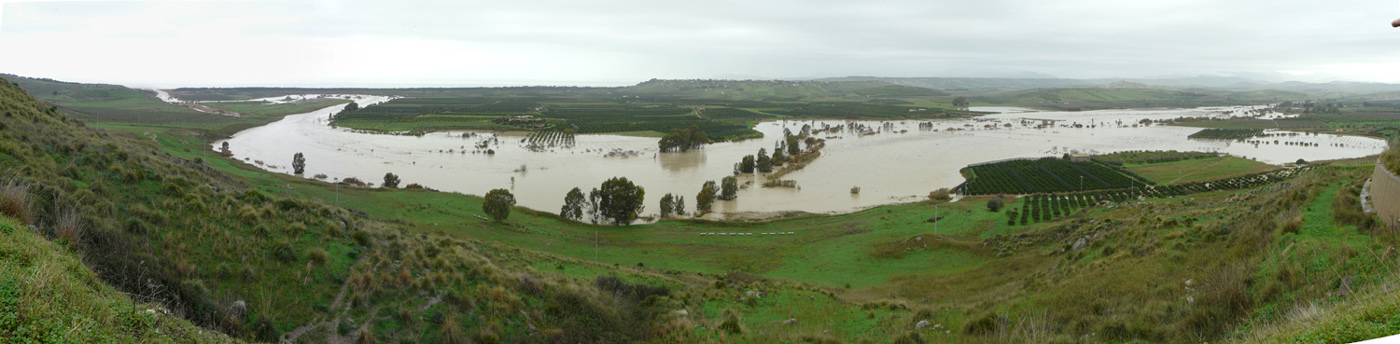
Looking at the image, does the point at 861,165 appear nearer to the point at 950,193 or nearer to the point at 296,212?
the point at 950,193

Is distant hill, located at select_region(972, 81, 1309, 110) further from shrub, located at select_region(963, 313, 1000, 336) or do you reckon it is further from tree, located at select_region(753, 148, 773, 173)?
shrub, located at select_region(963, 313, 1000, 336)

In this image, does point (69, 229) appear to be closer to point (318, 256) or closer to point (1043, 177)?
point (318, 256)

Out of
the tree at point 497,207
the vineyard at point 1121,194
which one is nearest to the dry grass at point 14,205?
the tree at point 497,207

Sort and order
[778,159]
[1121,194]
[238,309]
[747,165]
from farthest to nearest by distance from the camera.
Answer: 1. [778,159]
2. [747,165]
3. [1121,194]
4. [238,309]

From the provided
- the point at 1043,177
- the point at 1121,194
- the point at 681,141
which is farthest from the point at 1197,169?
the point at 681,141

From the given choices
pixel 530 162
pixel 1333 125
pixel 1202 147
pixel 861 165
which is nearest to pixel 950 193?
pixel 861 165

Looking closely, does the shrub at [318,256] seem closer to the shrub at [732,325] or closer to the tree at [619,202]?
the shrub at [732,325]

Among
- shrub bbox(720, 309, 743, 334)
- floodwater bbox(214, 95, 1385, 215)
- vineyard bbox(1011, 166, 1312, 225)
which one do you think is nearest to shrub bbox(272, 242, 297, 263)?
shrub bbox(720, 309, 743, 334)

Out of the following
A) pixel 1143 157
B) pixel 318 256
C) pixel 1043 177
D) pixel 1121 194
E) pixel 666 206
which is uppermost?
pixel 318 256
